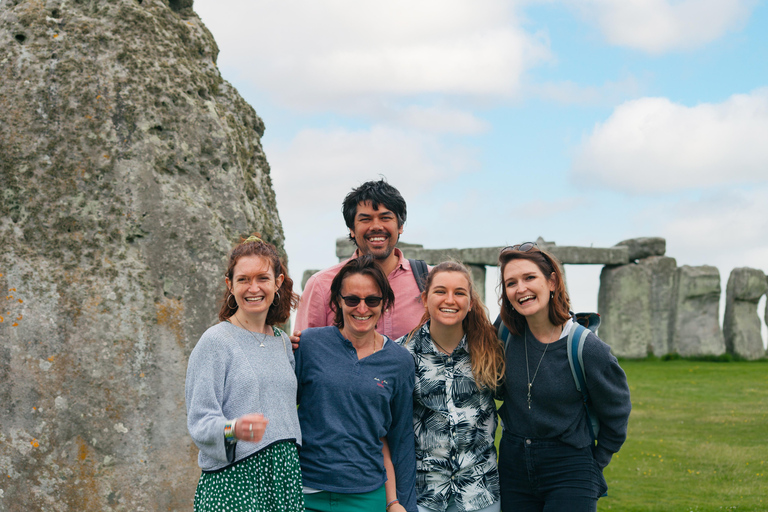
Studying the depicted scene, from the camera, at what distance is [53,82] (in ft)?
13.6

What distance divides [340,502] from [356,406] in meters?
0.35

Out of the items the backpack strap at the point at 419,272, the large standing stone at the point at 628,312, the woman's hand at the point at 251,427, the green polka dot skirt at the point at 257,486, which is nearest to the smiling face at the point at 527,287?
the backpack strap at the point at 419,272

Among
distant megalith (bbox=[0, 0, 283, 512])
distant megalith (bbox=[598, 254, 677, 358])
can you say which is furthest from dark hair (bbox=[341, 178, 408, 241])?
distant megalith (bbox=[598, 254, 677, 358])

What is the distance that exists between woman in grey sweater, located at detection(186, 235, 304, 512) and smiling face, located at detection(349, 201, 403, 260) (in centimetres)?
76

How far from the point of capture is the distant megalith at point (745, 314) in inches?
744

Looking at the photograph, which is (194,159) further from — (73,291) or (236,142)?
(73,291)

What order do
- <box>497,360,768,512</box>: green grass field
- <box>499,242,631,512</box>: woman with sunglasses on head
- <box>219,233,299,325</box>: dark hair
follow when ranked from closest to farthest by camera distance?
<box>219,233,299,325</box>: dark hair → <box>499,242,631,512</box>: woman with sunglasses on head → <box>497,360,768,512</box>: green grass field

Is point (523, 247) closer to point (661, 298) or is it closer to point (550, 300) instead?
point (550, 300)

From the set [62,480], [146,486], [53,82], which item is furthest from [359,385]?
[53,82]

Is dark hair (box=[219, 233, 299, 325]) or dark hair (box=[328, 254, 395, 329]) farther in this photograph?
dark hair (box=[328, 254, 395, 329])

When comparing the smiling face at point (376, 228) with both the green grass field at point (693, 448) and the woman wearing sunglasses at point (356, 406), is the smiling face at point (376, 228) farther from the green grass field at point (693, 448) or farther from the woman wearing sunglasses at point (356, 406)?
the green grass field at point (693, 448)

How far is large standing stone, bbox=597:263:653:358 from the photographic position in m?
19.2

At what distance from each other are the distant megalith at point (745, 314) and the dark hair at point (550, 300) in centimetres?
1721

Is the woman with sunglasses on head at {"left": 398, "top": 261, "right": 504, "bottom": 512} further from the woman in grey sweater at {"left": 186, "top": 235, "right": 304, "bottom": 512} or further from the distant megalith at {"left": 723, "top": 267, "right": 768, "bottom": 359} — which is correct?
the distant megalith at {"left": 723, "top": 267, "right": 768, "bottom": 359}
